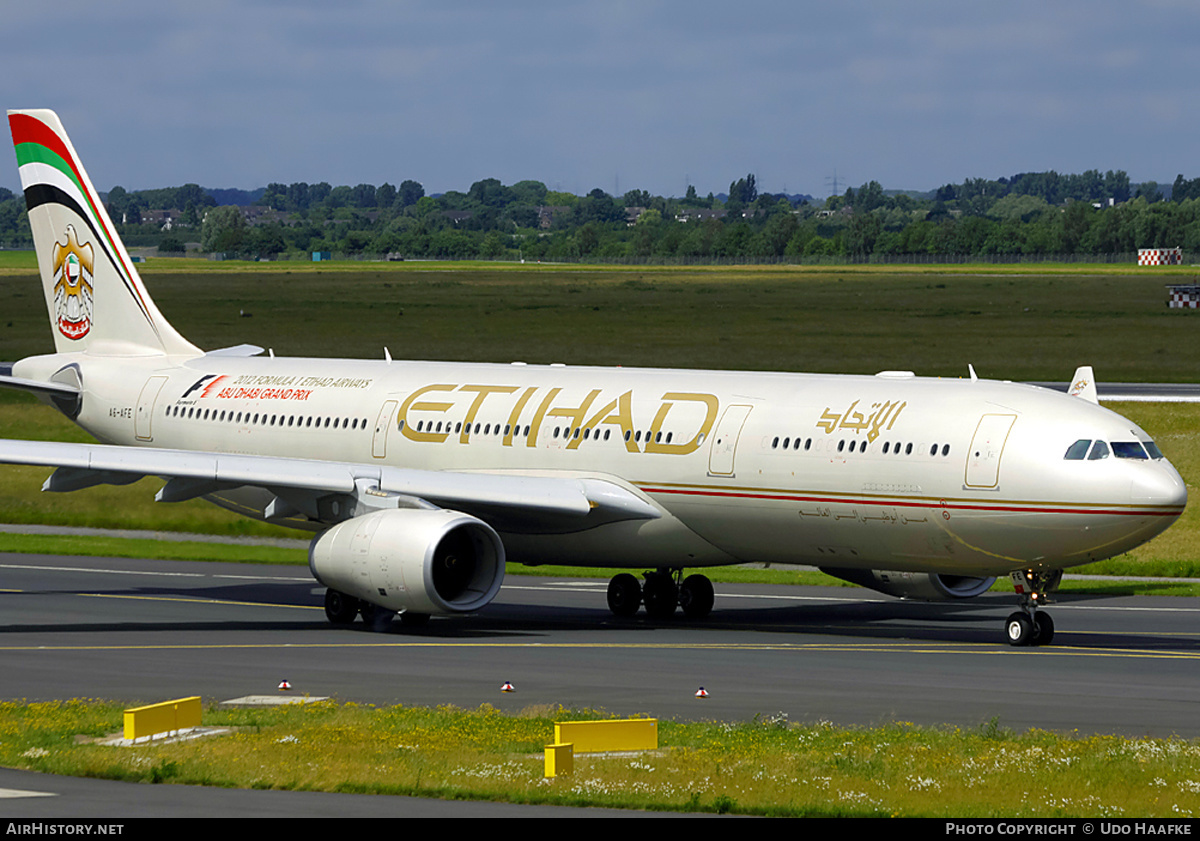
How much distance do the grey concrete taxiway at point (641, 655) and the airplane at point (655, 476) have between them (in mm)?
1462

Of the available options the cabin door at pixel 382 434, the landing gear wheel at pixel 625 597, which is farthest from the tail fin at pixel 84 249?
the landing gear wheel at pixel 625 597

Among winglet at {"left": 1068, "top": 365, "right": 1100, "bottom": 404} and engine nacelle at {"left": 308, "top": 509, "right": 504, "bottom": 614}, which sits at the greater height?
winglet at {"left": 1068, "top": 365, "right": 1100, "bottom": 404}

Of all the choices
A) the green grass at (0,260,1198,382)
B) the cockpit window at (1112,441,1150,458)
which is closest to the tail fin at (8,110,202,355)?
the cockpit window at (1112,441,1150,458)

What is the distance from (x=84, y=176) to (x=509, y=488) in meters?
17.5

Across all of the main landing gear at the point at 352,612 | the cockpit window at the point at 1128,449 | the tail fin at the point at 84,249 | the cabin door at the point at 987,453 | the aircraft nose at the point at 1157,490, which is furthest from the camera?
the tail fin at the point at 84,249

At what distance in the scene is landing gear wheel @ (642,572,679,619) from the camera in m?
39.5

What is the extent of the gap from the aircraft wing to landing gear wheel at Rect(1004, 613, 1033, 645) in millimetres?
7288

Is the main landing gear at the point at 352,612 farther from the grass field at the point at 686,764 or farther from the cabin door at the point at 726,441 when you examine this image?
the grass field at the point at 686,764

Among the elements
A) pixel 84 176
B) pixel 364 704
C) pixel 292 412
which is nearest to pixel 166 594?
pixel 292 412

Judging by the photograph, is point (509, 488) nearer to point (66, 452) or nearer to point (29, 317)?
point (66, 452)

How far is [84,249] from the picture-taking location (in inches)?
1860

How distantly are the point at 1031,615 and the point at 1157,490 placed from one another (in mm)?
3739

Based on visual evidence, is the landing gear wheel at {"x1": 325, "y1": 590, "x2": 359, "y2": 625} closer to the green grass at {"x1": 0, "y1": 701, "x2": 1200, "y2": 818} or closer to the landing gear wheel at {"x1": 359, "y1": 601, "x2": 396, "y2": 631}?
the landing gear wheel at {"x1": 359, "y1": 601, "x2": 396, "y2": 631}

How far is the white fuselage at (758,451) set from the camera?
32.3 meters
